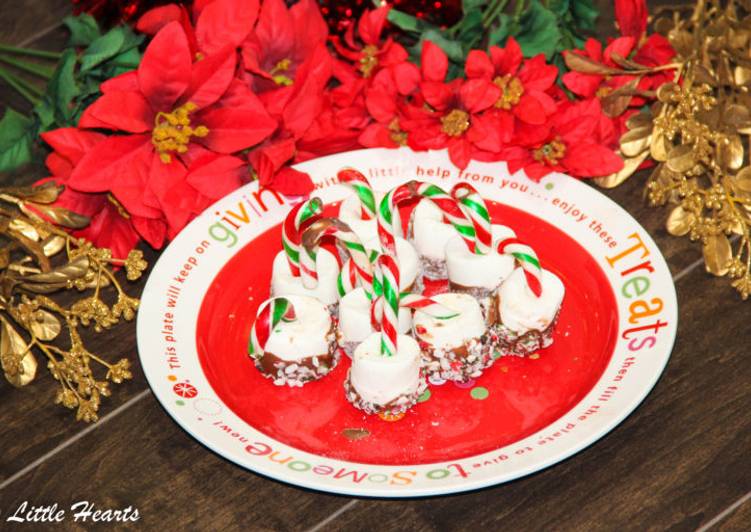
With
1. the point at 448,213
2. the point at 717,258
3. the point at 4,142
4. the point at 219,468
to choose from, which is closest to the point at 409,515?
the point at 219,468

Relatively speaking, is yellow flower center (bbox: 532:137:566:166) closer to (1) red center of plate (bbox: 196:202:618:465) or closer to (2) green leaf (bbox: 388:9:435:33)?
(1) red center of plate (bbox: 196:202:618:465)

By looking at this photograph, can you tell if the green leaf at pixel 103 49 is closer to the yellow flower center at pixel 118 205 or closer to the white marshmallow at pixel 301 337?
the yellow flower center at pixel 118 205

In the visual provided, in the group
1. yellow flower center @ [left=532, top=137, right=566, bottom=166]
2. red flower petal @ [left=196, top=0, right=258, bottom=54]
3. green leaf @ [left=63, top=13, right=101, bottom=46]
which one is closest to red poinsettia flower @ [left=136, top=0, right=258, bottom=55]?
red flower petal @ [left=196, top=0, right=258, bottom=54]

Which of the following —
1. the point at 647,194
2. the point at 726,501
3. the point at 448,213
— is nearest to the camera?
the point at 726,501

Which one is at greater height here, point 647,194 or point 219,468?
point 647,194

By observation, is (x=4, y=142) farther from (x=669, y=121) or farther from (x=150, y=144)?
(x=669, y=121)

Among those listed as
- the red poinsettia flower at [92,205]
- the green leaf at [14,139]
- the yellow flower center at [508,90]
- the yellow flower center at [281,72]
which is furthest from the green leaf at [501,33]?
the green leaf at [14,139]
